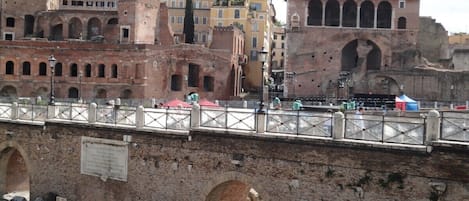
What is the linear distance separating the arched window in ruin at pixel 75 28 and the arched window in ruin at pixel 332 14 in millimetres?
28980

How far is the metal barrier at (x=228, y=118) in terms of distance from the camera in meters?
17.8

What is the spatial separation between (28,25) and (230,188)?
53.1 metres

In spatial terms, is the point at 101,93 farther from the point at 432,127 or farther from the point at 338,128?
the point at 432,127

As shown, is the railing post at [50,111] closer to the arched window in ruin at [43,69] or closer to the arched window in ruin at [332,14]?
the arched window in ruin at [43,69]

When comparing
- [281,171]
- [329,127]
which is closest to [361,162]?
[329,127]

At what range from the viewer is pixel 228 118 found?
18250mm

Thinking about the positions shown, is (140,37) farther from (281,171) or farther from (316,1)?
(281,171)

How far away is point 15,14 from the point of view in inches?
2461

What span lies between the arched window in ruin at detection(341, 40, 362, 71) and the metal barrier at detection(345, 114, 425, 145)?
43888mm

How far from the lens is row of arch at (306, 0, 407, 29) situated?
5762 centimetres

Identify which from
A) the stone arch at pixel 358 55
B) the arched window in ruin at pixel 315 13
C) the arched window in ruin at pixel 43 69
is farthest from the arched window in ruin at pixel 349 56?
the arched window in ruin at pixel 43 69

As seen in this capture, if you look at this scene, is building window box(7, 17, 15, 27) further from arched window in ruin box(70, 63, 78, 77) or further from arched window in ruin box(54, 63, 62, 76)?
arched window in ruin box(70, 63, 78, 77)

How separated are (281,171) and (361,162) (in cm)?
270

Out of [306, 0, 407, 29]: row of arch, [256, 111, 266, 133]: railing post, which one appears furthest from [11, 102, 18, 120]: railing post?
[306, 0, 407, 29]: row of arch
